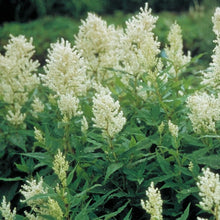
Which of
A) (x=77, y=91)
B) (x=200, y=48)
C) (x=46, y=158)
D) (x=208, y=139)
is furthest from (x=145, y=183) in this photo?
(x=200, y=48)

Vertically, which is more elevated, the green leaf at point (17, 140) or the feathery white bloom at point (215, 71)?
the feathery white bloom at point (215, 71)

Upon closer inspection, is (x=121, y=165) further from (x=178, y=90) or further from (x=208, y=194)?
(x=178, y=90)

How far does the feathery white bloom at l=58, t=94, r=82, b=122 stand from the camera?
143 inches

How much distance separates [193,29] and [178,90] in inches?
462

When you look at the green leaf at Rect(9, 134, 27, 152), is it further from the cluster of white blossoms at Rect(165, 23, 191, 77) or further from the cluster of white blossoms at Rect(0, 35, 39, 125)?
the cluster of white blossoms at Rect(165, 23, 191, 77)

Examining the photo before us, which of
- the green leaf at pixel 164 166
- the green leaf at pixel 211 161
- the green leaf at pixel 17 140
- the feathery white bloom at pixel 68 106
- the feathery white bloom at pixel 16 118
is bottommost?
the green leaf at pixel 17 140

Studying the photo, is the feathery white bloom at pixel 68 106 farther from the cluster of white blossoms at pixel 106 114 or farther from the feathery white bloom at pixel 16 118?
the feathery white bloom at pixel 16 118

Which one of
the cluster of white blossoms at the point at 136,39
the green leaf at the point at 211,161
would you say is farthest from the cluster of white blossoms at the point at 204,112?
the cluster of white blossoms at the point at 136,39

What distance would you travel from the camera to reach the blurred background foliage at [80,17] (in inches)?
554

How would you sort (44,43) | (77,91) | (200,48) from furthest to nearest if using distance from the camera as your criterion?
(44,43) < (200,48) < (77,91)

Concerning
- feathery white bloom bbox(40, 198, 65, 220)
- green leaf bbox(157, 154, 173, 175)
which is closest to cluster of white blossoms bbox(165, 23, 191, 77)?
green leaf bbox(157, 154, 173, 175)

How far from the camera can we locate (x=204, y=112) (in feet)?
10.2

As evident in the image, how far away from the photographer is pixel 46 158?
3520 millimetres

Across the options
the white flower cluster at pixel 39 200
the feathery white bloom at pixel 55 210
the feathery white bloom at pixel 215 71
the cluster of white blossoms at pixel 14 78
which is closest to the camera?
the feathery white bloom at pixel 55 210
